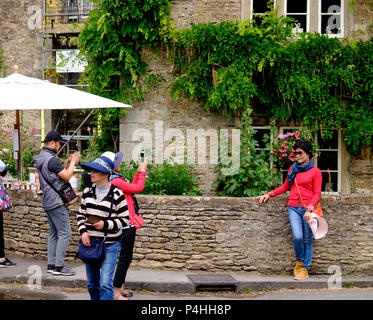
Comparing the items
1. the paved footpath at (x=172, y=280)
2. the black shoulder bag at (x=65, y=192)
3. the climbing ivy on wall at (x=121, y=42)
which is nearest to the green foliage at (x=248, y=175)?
the paved footpath at (x=172, y=280)

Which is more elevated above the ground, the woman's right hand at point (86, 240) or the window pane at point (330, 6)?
the window pane at point (330, 6)

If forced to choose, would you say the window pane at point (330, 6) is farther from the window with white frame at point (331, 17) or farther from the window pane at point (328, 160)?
the window pane at point (328, 160)

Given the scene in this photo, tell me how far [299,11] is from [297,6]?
113 millimetres

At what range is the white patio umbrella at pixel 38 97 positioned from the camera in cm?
827

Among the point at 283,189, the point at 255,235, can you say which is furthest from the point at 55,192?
the point at 283,189

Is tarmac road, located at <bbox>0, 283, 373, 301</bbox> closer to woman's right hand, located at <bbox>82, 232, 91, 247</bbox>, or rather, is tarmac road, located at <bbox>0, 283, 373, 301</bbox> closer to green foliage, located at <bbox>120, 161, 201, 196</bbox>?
woman's right hand, located at <bbox>82, 232, 91, 247</bbox>

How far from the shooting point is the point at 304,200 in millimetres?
7973

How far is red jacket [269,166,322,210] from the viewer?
785cm

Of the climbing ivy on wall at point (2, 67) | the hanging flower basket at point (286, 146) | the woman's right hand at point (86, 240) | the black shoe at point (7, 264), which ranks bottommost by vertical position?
the black shoe at point (7, 264)

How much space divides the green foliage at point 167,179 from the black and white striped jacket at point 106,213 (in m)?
3.96

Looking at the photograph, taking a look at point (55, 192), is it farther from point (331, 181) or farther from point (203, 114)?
point (331, 181)

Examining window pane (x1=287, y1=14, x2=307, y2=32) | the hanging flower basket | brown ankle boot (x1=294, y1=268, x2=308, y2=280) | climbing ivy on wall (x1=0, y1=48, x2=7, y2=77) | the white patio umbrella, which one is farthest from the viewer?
climbing ivy on wall (x1=0, y1=48, x2=7, y2=77)

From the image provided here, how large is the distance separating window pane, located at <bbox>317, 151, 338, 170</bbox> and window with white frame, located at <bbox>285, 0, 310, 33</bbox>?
2.68m

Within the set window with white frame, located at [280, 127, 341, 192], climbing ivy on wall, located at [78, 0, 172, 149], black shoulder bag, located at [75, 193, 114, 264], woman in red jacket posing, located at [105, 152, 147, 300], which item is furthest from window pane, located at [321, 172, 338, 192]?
black shoulder bag, located at [75, 193, 114, 264]
